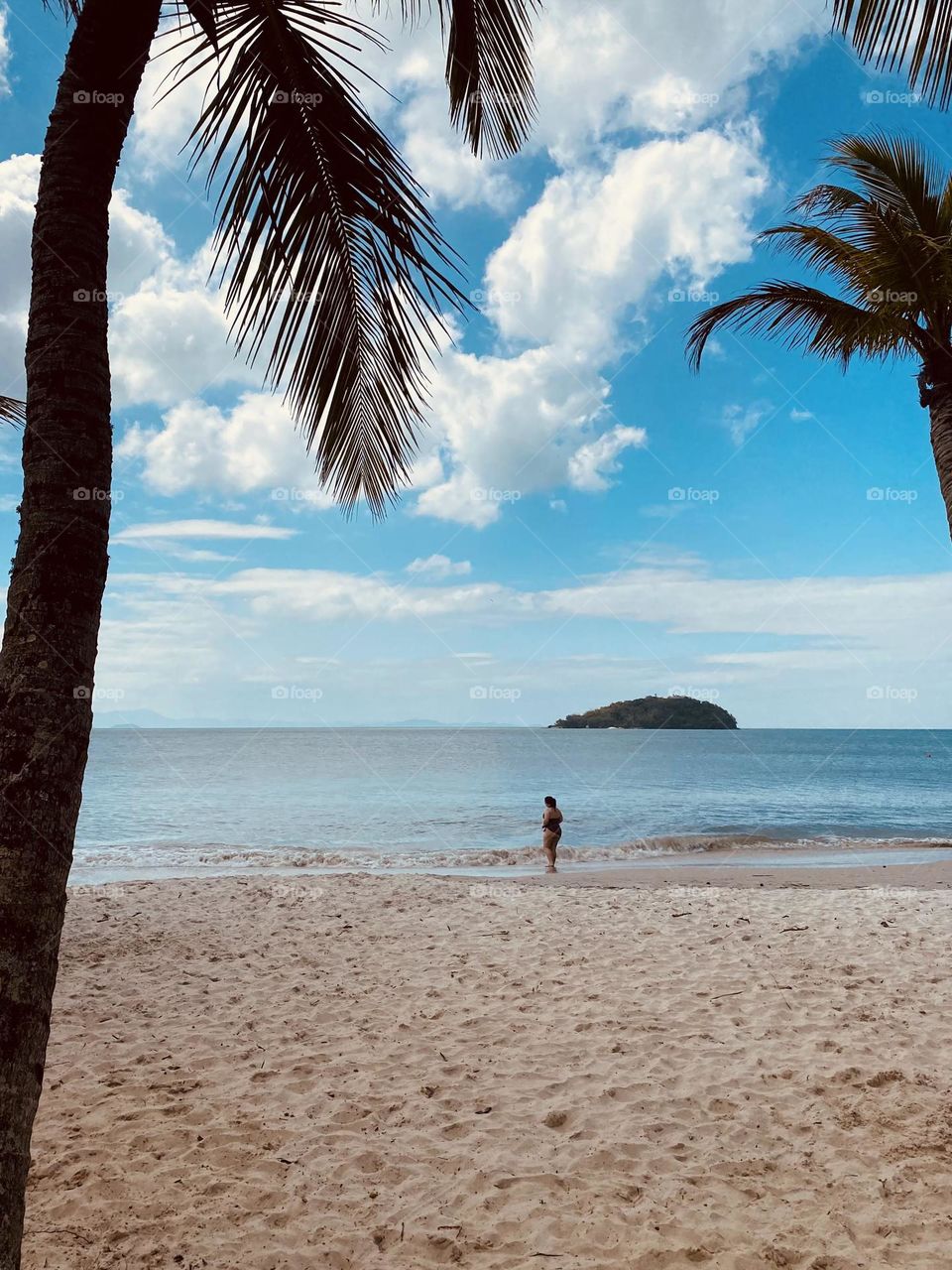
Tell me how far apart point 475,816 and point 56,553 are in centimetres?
2865

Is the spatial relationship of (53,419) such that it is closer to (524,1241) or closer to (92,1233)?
(92,1233)

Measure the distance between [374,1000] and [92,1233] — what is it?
3.12 meters

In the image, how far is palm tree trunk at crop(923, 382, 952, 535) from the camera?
16.0 feet

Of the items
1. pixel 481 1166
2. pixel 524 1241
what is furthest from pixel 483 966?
pixel 524 1241

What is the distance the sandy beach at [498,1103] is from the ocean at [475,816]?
9632 mm

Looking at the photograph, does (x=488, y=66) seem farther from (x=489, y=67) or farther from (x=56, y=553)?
(x=56, y=553)

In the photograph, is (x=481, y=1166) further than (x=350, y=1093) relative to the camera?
No

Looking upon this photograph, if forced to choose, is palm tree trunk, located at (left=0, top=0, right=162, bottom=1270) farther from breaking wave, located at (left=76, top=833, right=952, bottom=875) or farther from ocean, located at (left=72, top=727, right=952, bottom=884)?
breaking wave, located at (left=76, top=833, right=952, bottom=875)

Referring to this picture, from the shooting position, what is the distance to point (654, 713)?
6693 inches

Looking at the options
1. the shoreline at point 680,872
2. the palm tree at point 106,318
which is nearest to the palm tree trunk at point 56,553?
the palm tree at point 106,318

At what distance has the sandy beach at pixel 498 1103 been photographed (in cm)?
325

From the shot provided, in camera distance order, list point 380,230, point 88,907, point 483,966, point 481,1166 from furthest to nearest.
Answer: point 88,907, point 483,966, point 481,1166, point 380,230

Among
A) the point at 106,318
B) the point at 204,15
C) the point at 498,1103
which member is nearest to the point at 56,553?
the point at 106,318

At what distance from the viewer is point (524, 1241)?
323 cm
